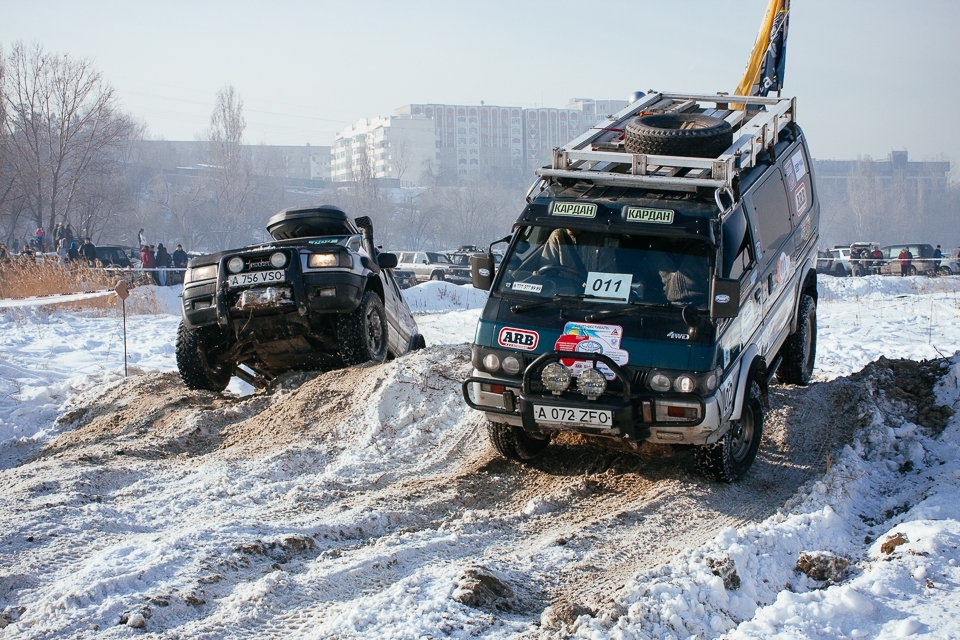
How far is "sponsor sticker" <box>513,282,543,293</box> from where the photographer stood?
718cm

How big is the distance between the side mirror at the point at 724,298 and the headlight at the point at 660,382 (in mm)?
559

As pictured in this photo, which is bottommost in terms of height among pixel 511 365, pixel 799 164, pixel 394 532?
pixel 394 532

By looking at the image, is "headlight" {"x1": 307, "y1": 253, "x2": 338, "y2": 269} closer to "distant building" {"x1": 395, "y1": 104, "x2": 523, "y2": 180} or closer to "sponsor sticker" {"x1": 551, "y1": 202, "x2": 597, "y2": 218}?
"sponsor sticker" {"x1": 551, "y1": 202, "x2": 597, "y2": 218}

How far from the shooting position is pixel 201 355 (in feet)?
35.0

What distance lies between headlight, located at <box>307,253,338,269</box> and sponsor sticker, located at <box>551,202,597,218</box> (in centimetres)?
355

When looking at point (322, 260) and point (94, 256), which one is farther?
point (94, 256)

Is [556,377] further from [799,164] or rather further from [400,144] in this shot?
[400,144]

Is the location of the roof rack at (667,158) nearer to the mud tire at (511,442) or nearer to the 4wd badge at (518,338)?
the 4wd badge at (518,338)

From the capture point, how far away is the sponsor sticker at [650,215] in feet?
23.0

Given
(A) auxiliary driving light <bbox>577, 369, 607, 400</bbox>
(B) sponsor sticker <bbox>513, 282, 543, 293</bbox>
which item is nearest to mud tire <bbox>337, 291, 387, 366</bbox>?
(B) sponsor sticker <bbox>513, 282, 543, 293</bbox>

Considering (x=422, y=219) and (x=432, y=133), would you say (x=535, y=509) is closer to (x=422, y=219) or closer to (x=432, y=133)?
(x=422, y=219)

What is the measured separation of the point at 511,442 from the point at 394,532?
1827mm

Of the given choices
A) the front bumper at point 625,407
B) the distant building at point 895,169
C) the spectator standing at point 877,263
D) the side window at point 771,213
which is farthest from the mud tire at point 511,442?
the distant building at point 895,169

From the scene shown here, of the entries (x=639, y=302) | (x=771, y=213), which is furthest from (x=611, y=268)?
(x=771, y=213)
